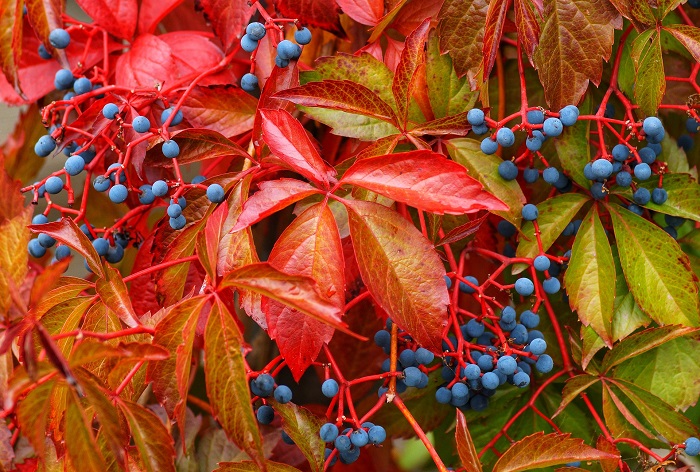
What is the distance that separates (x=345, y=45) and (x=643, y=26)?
398 millimetres

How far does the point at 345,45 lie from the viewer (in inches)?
39.4

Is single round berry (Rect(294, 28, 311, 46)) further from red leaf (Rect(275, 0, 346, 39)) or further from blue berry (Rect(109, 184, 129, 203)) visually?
blue berry (Rect(109, 184, 129, 203))

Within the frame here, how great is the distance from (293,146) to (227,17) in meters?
0.27

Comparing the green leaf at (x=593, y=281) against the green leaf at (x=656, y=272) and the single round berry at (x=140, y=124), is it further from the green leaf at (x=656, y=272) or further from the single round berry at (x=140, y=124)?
the single round berry at (x=140, y=124)

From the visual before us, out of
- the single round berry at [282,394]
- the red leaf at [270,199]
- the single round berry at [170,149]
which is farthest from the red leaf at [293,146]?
the single round berry at [282,394]

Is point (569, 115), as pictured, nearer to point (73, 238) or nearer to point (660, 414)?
point (660, 414)

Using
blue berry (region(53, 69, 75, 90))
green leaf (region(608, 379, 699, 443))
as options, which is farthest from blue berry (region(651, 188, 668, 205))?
blue berry (region(53, 69, 75, 90))

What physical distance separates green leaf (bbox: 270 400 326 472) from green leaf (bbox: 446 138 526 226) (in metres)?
0.32

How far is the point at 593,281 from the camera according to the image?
823 mm

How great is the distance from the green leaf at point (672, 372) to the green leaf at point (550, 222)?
0.19 m

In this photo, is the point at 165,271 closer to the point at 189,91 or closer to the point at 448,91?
the point at 189,91

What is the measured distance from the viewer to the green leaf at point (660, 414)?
32.5 inches

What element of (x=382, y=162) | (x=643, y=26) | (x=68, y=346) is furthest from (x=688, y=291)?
(x=68, y=346)

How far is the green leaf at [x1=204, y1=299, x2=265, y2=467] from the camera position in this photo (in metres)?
0.59
